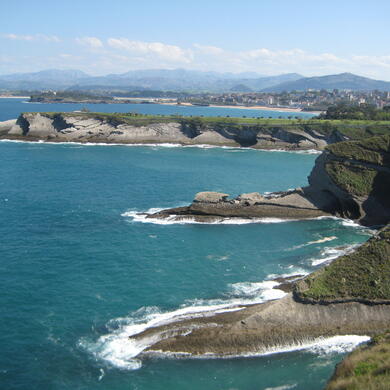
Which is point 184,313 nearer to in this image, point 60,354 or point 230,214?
point 60,354

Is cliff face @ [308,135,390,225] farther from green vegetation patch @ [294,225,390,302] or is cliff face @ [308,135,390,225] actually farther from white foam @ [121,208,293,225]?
green vegetation patch @ [294,225,390,302]

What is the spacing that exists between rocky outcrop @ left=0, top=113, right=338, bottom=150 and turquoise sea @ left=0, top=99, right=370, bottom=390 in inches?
1544

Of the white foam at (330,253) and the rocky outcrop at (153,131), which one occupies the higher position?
the rocky outcrop at (153,131)

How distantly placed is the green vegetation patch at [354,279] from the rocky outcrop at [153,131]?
75049mm

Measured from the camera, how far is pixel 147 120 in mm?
109625

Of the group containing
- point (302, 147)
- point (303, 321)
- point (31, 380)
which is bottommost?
point (31, 380)

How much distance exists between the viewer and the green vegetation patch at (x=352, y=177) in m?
48.2

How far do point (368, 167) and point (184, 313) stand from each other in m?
31.4

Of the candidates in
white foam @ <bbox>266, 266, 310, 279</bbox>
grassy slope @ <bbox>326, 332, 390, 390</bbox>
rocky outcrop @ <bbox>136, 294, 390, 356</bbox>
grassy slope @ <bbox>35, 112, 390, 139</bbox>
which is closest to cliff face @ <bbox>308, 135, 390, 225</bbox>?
white foam @ <bbox>266, 266, 310, 279</bbox>

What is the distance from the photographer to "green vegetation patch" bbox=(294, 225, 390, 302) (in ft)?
85.3

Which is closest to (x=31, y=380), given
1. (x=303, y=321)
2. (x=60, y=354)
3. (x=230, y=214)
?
(x=60, y=354)

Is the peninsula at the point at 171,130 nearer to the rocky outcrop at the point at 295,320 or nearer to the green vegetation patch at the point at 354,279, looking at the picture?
the green vegetation patch at the point at 354,279

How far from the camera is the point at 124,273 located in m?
33.0

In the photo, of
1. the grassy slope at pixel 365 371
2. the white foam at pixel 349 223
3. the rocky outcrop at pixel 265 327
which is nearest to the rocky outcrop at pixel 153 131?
the white foam at pixel 349 223
